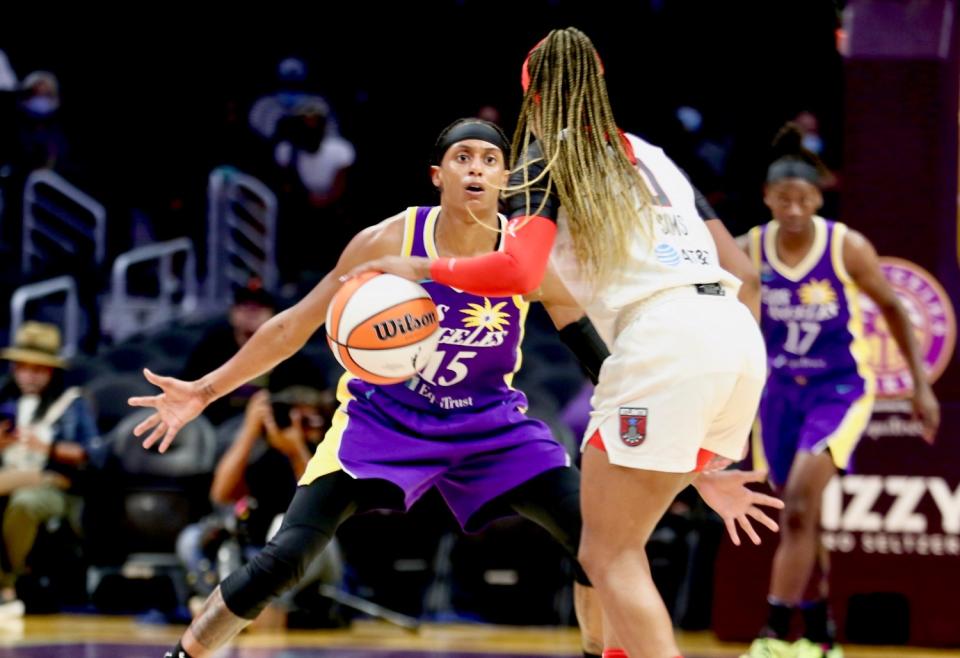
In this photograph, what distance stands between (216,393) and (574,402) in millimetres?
4481

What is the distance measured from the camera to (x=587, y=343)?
183 inches

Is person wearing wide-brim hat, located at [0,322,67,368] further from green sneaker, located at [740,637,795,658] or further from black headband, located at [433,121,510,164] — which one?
black headband, located at [433,121,510,164]

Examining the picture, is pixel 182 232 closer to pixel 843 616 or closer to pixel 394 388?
pixel 843 616

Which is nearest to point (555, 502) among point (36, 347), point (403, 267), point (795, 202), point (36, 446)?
point (403, 267)

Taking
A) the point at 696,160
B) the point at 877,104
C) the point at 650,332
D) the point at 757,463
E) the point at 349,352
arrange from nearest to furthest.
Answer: the point at 650,332
the point at 349,352
the point at 757,463
the point at 877,104
the point at 696,160

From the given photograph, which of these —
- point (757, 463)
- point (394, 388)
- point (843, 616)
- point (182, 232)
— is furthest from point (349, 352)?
point (182, 232)

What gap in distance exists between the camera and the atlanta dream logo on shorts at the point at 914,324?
794 centimetres

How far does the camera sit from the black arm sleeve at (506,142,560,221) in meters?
3.88

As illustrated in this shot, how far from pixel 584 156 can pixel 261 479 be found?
4.64m

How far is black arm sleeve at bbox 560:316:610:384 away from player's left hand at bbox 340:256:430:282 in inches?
21.9

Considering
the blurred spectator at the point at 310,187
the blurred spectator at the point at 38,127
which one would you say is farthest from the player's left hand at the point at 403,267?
the blurred spectator at the point at 38,127

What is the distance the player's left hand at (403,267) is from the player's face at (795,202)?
3170 mm

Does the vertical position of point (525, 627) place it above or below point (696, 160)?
below

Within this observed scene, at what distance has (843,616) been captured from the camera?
800cm
